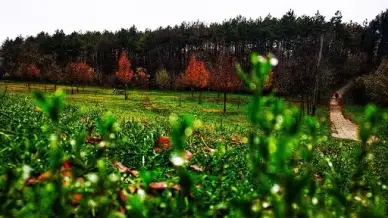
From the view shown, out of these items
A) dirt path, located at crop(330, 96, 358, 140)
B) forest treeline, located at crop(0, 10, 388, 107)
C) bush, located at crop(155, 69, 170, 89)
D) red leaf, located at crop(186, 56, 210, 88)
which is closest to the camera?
dirt path, located at crop(330, 96, 358, 140)

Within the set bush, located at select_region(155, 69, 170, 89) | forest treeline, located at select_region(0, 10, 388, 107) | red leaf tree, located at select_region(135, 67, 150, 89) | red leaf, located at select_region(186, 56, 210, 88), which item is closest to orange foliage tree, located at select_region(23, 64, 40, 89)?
forest treeline, located at select_region(0, 10, 388, 107)

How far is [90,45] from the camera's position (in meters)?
97.5

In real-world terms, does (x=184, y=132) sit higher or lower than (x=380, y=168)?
higher

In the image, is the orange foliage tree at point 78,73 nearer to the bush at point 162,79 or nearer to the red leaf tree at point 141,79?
the red leaf tree at point 141,79

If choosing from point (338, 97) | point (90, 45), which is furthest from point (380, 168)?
point (90, 45)

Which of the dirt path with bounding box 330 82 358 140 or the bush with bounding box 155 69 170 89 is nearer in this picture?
the dirt path with bounding box 330 82 358 140

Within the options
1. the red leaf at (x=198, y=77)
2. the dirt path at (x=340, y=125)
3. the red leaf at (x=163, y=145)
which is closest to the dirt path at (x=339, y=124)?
the dirt path at (x=340, y=125)

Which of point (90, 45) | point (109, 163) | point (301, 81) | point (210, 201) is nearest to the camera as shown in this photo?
point (210, 201)

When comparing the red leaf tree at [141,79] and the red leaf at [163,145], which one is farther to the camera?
the red leaf tree at [141,79]

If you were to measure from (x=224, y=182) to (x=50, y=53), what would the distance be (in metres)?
105

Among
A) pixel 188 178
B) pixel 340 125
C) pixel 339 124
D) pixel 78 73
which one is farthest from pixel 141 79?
pixel 188 178

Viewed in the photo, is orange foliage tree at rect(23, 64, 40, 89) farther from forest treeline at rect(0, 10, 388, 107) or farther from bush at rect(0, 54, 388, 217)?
bush at rect(0, 54, 388, 217)

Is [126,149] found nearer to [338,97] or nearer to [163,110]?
[163,110]

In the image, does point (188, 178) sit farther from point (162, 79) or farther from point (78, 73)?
point (162, 79)
